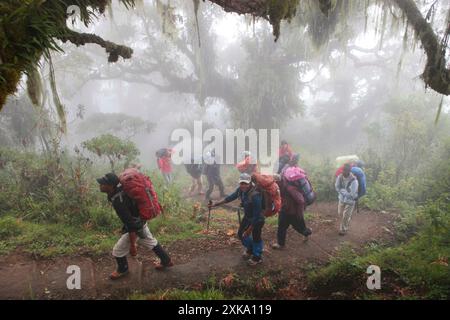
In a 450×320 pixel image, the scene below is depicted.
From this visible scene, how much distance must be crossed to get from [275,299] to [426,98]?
15.6 meters

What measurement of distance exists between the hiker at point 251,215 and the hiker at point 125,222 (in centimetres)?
154

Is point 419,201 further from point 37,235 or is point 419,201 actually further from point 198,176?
point 37,235

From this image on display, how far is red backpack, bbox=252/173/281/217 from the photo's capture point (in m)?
5.53

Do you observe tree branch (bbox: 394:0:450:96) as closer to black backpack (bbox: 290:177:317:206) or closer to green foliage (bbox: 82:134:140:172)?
black backpack (bbox: 290:177:317:206)

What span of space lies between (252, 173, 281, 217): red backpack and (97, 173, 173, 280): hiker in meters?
2.05

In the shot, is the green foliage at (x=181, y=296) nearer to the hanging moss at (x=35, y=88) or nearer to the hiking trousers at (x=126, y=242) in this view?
the hiking trousers at (x=126, y=242)

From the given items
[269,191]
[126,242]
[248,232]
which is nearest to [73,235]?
[126,242]

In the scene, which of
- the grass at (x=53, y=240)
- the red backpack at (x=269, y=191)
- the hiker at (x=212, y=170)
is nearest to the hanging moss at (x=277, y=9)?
the red backpack at (x=269, y=191)

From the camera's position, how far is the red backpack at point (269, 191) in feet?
18.1

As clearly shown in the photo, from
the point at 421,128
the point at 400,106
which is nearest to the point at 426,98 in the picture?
the point at 400,106

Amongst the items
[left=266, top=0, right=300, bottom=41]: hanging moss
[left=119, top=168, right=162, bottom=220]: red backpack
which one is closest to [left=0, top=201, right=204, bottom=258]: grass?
[left=119, top=168, right=162, bottom=220]: red backpack

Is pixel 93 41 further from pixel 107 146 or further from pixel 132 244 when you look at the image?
pixel 107 146

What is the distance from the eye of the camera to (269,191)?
5.56 m
